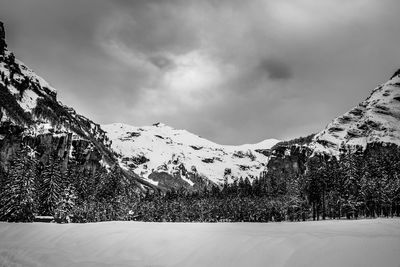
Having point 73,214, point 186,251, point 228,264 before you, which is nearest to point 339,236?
point 228,264

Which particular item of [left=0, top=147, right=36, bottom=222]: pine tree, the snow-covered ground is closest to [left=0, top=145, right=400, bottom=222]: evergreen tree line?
[left=0, top=147, right=36, bottom=222]: pine tree

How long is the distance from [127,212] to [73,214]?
20.7 meters

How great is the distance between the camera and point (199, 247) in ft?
56.1

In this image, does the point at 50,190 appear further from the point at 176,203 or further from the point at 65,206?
the point at 176,203

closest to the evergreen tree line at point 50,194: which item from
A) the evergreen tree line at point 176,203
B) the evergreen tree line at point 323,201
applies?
the evergreen tree line at point 176,203

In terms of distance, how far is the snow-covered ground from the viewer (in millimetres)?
12891

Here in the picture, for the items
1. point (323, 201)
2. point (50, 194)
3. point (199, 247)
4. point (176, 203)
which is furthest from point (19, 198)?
point (176, 203)

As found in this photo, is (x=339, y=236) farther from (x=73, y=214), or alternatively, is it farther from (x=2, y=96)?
(x=2, y=96)

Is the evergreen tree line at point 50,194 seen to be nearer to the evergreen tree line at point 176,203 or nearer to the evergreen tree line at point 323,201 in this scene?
the evergreen tree line at point 176,203

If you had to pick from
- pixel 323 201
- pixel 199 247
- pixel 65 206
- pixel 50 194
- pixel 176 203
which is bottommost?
pixel 65 206

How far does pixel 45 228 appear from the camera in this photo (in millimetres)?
27922

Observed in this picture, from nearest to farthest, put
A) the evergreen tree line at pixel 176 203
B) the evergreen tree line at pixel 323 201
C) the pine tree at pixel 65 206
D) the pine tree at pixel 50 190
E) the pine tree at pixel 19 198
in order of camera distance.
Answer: the pine tree at pixel 19 198
the evergreen tree line at pixel 176 203
the pine tree at pixel 65 206
the pine tree at pixel 50 190
the evergreen tree line at pixel 323 201

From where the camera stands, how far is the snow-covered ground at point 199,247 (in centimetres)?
1289

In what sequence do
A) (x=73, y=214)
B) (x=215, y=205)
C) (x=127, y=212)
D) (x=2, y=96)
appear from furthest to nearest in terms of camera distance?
(x=2, y=96) → (x=215, y=205) → (x=127, y=212) → (x=73, y=214)
